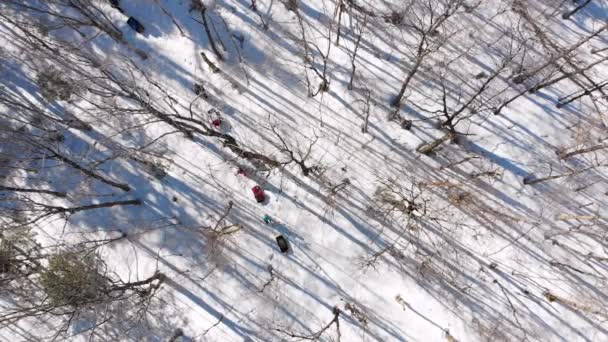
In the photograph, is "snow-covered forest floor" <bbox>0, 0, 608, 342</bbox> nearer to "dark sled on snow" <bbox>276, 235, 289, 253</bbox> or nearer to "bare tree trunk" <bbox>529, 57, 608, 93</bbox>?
"bare tree trunk" <bbox>529, 57, 608, 93</bbox>

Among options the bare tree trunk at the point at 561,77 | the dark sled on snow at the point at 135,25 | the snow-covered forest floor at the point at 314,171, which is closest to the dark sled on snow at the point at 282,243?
the snow-covered forest floor at the point at 314,171

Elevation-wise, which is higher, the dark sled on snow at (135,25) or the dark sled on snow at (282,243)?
the dark sled on snow at (135,25)

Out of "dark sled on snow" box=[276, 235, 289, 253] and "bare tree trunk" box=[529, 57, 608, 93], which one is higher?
"bare tree trunk" box=[529, 57, 608, 93]

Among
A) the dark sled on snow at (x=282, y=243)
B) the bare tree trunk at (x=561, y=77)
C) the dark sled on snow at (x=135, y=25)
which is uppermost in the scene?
the bare tree trunk at (x=561, y=77)

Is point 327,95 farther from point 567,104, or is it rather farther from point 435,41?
point 567,104

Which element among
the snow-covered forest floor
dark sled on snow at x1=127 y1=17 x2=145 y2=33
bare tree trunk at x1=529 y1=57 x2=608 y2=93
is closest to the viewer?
bare tree trunk at x1=529 y1=57 x2=608 y2=93

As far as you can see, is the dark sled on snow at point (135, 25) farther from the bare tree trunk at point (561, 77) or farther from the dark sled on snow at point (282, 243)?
the bare tree trunk at point (561, 77)

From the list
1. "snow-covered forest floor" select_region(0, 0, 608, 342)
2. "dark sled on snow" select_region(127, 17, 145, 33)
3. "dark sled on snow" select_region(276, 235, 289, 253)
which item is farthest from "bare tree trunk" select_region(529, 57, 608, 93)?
"dark sled on snow" select_region(127, 17, 145, 33)

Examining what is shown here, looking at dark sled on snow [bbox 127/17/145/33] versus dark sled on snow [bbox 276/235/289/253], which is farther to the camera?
dark sled on snow [bbox 127/17/145/33]
